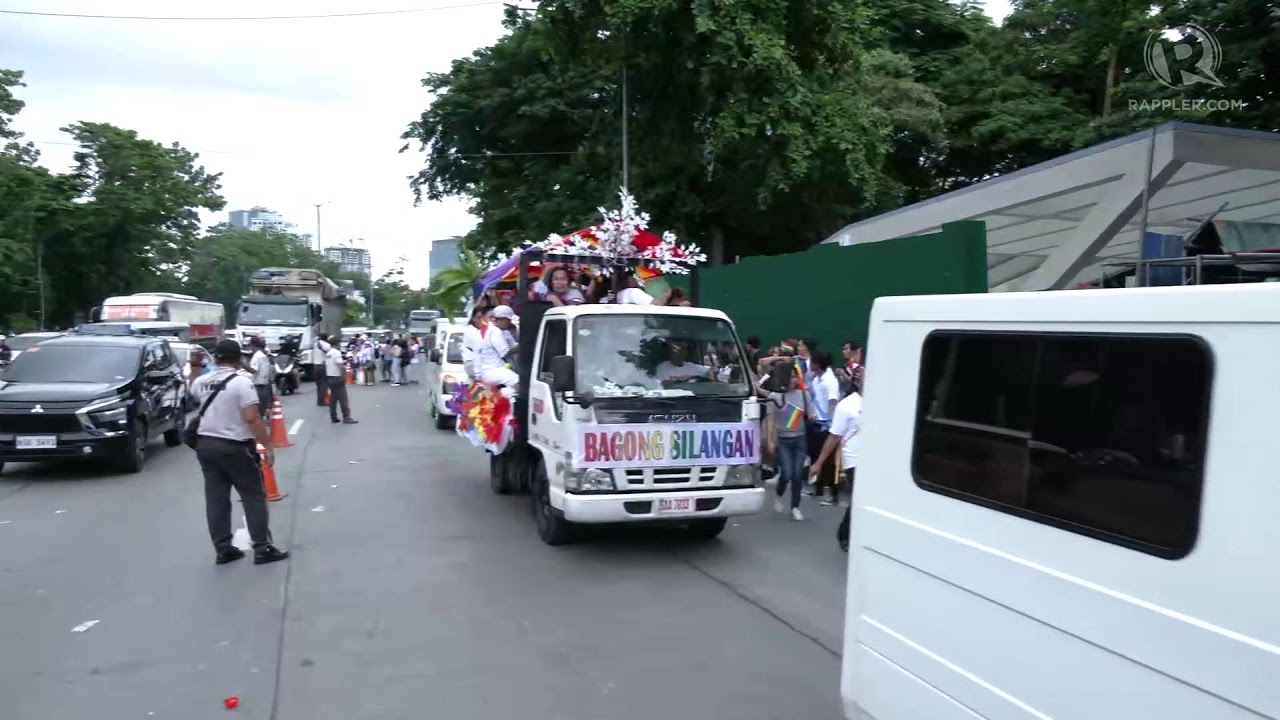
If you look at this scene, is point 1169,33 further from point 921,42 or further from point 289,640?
point 289,640

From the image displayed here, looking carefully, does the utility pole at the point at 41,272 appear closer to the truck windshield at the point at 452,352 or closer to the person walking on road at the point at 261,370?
the person walking on road at the point at 261,370

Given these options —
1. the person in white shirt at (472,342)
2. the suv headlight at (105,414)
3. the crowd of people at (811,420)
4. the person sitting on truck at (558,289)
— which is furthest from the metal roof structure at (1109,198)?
the suv headlight at (105,414)

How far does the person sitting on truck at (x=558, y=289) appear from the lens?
10047 millimetres

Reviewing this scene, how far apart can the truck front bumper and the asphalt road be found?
0.41 metres

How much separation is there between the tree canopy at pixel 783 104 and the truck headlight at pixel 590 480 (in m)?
12.1

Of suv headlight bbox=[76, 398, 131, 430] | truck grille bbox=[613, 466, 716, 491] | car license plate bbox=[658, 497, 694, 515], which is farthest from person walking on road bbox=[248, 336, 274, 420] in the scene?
car license plate bbox=[658, 497, 694, 515]

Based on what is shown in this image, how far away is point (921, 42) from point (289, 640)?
3205 cm

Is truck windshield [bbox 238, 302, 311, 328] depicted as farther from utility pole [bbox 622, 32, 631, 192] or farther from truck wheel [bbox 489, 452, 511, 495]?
truck wheel [bbox 489, 452, 511, 495]

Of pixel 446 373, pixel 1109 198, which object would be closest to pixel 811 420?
pixel 1109 198

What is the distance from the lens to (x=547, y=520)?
8.58 metres

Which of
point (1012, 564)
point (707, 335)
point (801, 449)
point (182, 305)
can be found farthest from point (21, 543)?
point (182, 305)

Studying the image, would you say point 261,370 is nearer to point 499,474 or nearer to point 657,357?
point 499,474

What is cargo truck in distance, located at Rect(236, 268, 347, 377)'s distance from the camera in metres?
32.1

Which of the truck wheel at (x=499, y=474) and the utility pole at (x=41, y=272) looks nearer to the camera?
the truck wheel at (x=499, y=474)
